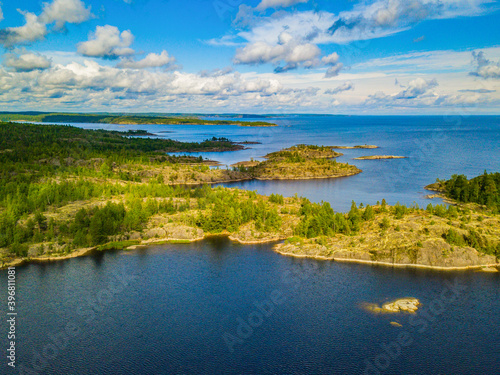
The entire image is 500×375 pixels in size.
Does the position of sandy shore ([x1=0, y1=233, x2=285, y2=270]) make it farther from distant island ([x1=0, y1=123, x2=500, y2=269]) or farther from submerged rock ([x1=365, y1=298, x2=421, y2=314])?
submerged rock ([x1=365, y1=298, x2=421, y2=314])

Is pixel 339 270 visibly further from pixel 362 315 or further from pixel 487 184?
pixel 487 184

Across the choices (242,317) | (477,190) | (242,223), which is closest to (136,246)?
(242,223)

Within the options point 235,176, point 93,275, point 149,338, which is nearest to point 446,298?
point 149,338

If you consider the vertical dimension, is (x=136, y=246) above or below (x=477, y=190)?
below

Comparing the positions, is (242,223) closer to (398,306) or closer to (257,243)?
(257,243)

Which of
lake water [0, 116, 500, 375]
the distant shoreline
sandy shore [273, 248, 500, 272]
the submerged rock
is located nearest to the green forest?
sandy shore [273, 248, 500, 272]

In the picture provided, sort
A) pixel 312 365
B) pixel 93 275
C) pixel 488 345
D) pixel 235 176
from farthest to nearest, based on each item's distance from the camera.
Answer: pixel 235 176, pixel 93 275, pixel 488 345, pixel 312 365

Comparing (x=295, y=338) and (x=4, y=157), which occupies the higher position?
(x=4, y=157)

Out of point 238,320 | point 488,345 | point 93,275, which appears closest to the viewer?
point 488,345

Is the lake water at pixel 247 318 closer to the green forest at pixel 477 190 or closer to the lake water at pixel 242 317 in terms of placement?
the lake water at pixel 242 317
